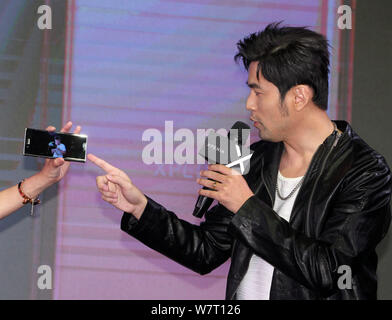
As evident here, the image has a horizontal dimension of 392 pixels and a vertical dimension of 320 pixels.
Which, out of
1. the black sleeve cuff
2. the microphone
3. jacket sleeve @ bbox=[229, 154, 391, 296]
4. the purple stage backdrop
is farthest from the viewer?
the purple stage backdrop

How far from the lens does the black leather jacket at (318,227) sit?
1.65 m

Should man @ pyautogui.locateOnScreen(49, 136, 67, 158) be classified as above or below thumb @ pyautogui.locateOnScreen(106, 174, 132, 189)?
above

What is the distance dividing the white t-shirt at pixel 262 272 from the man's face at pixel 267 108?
17 centimetres

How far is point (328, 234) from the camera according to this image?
1.69 meters

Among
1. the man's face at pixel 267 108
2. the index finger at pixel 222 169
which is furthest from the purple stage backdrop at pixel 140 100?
the index finger at pixel 222 169

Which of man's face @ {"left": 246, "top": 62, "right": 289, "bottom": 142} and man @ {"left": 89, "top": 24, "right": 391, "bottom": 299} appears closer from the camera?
man @ {"left": 89, "top": 24, "right": 391, "bottom": 299}

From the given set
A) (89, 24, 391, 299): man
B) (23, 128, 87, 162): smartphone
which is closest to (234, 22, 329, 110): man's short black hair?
(89, 24, 391, 299): man

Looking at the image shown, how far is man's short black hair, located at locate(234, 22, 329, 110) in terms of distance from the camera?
1.84 meters

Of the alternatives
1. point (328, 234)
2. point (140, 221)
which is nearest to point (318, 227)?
point (328, 234)

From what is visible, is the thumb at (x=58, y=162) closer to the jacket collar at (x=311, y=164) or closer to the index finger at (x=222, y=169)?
the index finger at (x=222, y=169)

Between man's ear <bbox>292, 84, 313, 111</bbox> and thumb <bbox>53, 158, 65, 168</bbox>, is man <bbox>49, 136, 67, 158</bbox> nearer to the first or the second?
thumb <bbox>53, 158, 65, 168</bbox>

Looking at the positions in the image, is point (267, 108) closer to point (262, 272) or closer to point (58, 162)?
point (262, 272)
